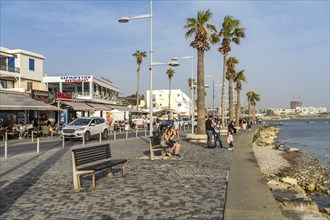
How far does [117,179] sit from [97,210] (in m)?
3.09

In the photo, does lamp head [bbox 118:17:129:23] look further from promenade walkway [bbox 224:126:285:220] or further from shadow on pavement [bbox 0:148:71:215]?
promenade walkway [bbox 224:126:285:220]

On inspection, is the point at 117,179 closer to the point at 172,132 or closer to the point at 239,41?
the point at 172,132

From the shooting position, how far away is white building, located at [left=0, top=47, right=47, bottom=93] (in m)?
36.3

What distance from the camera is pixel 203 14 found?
86.9 ft

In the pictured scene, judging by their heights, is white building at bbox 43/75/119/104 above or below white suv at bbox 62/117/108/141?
above

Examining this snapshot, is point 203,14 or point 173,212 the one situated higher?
point 203,14

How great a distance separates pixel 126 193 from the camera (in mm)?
7715

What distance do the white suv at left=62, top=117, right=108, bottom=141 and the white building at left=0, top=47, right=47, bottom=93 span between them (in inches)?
520

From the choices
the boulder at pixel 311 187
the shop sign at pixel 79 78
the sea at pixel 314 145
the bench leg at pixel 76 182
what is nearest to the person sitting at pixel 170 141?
the boulder at pixel 311 187

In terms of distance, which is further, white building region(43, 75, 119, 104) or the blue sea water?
white building region(43, 75, 119, 104)

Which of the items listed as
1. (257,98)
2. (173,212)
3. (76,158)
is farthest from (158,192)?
(257,98)

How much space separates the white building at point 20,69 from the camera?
119 ft

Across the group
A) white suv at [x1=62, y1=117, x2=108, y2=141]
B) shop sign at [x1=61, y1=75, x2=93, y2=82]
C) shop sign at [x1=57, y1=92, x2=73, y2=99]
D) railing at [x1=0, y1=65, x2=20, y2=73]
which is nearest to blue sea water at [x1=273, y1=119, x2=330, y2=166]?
white suv at [x1=62, y1=117, x2=108, y2=141]

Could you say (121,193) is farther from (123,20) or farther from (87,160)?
(123,20)
